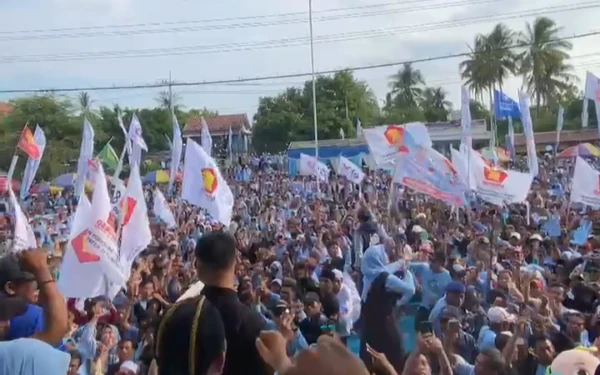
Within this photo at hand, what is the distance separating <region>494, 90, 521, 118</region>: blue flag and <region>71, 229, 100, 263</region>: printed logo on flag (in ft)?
43.0

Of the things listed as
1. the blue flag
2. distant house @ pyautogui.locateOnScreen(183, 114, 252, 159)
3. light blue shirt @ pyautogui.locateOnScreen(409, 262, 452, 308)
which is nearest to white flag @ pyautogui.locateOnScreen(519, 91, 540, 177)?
the blue flag

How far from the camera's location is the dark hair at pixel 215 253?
3240 millimetres

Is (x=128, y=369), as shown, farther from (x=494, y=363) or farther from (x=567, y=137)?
(x=567, y=137)

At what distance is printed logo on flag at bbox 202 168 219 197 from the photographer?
12750 mm

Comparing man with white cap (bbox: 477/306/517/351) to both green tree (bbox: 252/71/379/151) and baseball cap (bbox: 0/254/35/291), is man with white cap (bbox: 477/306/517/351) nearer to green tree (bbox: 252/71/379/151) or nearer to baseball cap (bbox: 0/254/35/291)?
baseball cap (bbox: 0/254/35/291)

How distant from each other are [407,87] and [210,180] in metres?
66.9

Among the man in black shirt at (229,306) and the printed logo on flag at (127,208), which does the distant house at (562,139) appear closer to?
the printed logo on flag at (127,208)

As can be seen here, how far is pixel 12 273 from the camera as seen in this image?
4.21m

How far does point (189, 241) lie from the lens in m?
15.0

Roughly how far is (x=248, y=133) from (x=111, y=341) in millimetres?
65853

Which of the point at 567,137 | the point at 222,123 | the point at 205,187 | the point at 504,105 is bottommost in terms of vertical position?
the point at 567,137

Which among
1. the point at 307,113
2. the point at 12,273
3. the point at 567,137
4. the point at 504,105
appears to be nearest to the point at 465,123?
the point at 504,105

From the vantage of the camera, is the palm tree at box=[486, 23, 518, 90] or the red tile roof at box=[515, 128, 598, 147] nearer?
the red tile roof at box=[515, 128, 598, 147]

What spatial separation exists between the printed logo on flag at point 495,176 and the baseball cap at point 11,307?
1072cm
